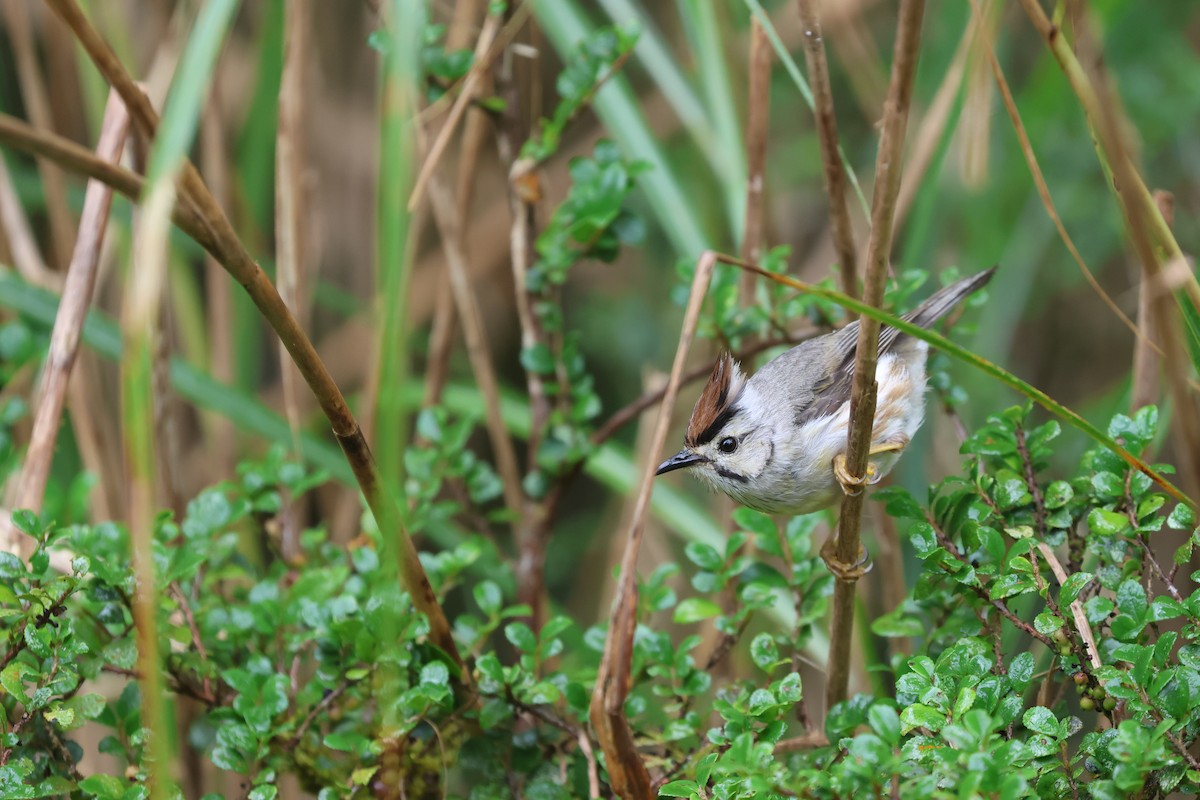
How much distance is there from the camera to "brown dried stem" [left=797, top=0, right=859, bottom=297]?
1742 mm

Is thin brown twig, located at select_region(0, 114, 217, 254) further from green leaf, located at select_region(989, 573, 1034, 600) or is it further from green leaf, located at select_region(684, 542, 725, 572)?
green leaf, located at select_region(989, 573, 1034, 600)

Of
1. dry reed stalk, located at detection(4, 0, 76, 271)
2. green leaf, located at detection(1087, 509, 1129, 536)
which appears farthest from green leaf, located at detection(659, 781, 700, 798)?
dry reed stalk, located at detection(4, 0, 76, 271)

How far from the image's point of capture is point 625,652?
1.69m

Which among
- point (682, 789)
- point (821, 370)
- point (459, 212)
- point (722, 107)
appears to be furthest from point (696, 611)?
point (722, 107)

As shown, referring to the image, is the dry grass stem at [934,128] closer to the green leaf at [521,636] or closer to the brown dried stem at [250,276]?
the green leaf at [521,636]

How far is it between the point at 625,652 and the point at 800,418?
3.17 ft

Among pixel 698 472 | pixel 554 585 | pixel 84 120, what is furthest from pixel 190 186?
pixel 554 585

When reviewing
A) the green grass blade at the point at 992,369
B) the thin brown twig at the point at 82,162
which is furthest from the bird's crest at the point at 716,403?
the thin brown twig at the point at 82,162

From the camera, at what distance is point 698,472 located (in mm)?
2613

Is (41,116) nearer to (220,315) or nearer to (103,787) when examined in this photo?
(220,315)

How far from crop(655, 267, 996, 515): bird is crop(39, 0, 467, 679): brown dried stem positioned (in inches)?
31.2

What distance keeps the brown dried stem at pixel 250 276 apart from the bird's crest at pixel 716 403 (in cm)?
91

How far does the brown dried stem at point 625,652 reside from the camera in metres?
1.52

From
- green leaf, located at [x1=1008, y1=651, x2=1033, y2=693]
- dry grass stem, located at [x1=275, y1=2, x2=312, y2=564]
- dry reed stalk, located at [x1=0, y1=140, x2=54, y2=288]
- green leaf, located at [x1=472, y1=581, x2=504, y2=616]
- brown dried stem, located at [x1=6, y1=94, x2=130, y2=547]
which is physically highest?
dry reed stalk, located at [x1=0, y1=140, x2=54, y2=288]
